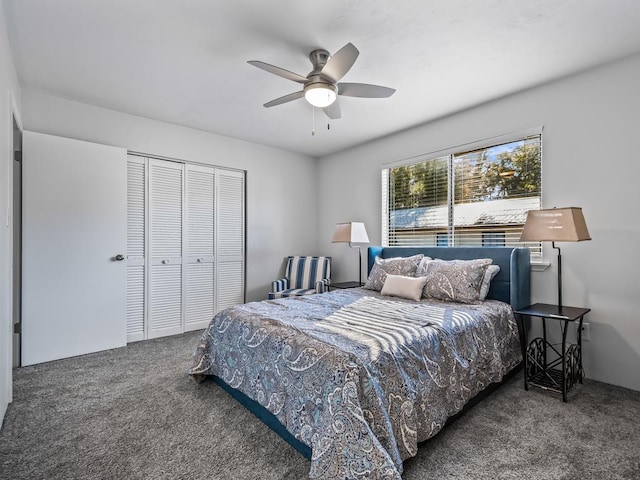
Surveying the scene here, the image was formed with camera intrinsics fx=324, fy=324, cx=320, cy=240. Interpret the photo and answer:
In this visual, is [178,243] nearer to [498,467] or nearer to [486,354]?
[486,354]

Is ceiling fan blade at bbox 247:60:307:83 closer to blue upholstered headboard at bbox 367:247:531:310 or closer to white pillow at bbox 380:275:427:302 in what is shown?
white pillow at bbox 380:275:427:302

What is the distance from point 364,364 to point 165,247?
324cm

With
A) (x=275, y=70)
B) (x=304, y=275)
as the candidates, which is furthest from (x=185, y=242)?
(x=275, y=70)

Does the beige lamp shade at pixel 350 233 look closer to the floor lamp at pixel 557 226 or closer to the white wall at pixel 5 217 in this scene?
the floor lamp at pixel 557 226

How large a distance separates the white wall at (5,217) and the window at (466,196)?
376 cm

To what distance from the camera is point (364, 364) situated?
1538 mm

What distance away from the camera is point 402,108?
347 cm

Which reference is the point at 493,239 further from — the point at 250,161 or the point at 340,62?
the point at 250,161

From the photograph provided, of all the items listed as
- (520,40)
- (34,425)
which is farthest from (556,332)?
(34,425)

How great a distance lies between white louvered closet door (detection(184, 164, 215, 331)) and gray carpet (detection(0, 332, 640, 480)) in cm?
156

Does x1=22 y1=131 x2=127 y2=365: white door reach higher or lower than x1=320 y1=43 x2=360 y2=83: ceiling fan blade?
lower

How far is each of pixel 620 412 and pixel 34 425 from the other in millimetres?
3809

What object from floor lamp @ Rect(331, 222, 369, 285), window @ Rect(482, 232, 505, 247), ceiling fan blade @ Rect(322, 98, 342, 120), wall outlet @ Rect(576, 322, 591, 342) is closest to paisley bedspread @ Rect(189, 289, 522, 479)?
wall outlet @ Rect(576, 322, 591, 342)

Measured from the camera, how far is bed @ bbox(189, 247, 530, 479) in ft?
4.70
